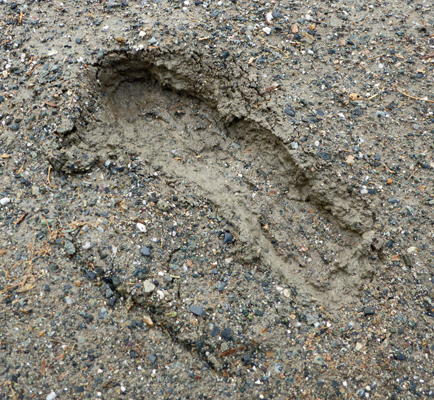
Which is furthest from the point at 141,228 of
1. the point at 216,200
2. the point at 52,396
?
the point at 52,396

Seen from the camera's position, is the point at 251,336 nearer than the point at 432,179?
Yes

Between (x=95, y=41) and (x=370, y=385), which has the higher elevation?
(x=95, y=41)

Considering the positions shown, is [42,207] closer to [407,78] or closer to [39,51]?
[39,51]

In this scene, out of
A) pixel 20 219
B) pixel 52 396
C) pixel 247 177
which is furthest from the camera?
pixel 247 177

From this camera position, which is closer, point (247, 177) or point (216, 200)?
point (216, 200)

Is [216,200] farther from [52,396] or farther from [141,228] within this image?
[52,396]

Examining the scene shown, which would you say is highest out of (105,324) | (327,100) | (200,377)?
(327,100)

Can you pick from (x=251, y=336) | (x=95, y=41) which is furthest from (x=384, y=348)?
(x=95, y=41)

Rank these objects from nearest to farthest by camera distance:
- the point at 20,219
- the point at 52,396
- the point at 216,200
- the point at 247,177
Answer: the point at 52,396, the point at 20,219, the point at 216,200, the point at 247,177
